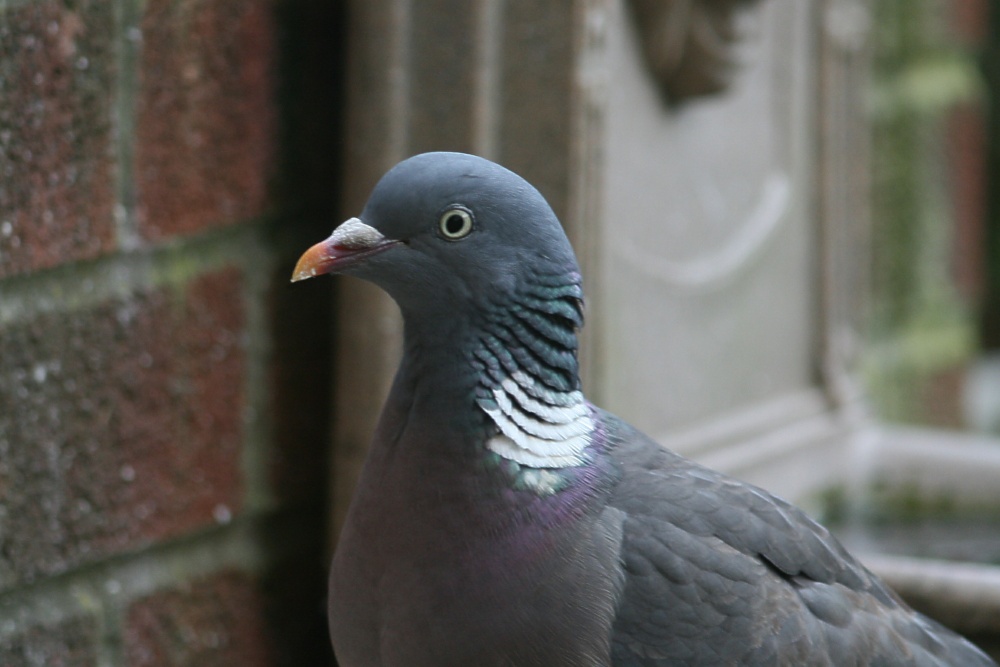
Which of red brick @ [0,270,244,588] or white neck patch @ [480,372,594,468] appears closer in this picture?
white neck patch @ [480,372,594,468]

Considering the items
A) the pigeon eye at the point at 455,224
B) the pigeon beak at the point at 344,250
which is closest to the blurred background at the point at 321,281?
the pigeon beak at the point at 344,250

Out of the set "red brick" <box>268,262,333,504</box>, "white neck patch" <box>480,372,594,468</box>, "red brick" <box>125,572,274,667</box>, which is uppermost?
"white neck patch" <box>480,372,594,468</box>

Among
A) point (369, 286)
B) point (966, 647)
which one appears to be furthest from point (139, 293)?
point (966, 647)

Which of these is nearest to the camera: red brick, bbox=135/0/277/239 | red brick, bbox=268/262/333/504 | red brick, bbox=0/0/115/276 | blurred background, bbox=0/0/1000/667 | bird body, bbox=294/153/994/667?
bird body, bbox=294/153/994/667

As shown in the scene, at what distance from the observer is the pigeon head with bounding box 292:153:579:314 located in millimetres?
1671

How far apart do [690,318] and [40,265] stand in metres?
1.47

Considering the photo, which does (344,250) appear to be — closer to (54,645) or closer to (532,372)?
(532,372)

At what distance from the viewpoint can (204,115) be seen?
7.56 ft

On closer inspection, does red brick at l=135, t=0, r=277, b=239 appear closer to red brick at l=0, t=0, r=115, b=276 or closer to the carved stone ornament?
red brick at l=0, t=0, r=115, b=276

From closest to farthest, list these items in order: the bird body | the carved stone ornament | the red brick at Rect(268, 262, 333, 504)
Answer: the bird body, the red brick at Rect(268, 262, 333, 504), the carved stone ornament

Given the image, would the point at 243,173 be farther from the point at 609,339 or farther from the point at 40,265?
the point at 609,339

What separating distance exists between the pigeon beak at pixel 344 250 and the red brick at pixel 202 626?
846 mm

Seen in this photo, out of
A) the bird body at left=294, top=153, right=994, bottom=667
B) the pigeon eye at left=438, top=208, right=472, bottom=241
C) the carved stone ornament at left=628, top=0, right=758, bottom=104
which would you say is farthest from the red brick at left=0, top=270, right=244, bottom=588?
the carved stone ornament at left=628, top=0, right=758, bottom=104

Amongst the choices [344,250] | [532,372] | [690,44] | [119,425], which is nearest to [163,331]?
[119,425]
